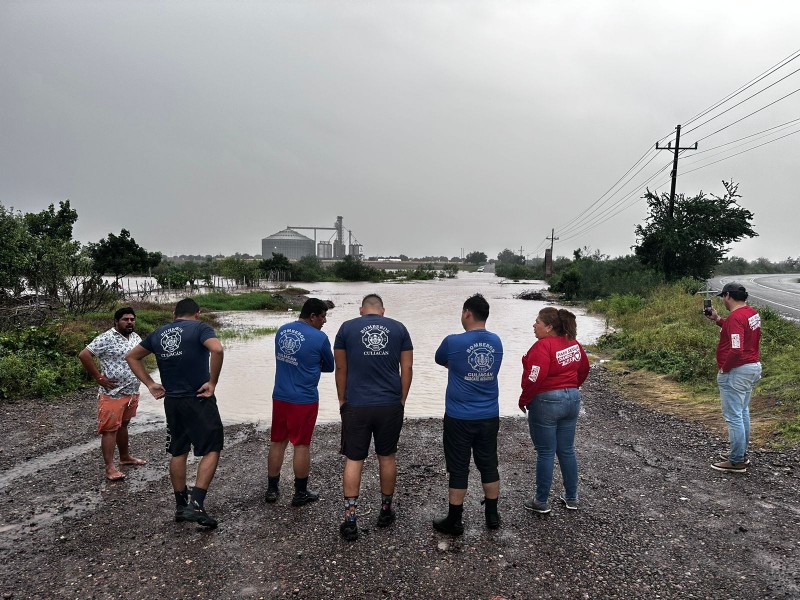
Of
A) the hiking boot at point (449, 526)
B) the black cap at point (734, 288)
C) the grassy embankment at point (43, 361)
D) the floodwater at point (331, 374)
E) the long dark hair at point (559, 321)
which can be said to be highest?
the black cap at point (734, 288)

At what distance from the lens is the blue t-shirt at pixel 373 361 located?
4.12 metres

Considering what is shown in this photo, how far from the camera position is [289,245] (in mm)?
180000

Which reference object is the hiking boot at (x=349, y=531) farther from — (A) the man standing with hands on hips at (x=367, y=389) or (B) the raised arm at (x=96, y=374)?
(B) the raised arm at (x=96, y=374)

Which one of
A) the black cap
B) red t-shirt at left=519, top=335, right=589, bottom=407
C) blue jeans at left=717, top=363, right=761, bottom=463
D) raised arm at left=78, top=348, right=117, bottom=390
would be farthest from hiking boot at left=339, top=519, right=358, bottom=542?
the black cap

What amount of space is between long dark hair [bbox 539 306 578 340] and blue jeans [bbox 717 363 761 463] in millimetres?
1991

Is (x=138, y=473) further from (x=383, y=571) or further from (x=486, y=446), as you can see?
(x=486, y=446)

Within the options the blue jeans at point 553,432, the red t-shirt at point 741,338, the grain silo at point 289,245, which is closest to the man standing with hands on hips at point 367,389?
the blue jeans at point 553,432

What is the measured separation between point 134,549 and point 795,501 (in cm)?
540

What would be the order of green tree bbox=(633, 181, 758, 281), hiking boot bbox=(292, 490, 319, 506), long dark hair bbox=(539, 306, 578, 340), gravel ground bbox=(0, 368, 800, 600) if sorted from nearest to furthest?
1. gravel ground bbox=(0, 368, 800, 600)
2. long dark hair bbox=(539, 306, 578, 340)
3. hiking boot bbox=(292, 490, 319, 506)
4. green tree bbox=(633, 181, 758, 281)

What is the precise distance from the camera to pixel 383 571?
3.64 meters

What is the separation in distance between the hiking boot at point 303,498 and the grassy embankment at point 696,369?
5.09 metres

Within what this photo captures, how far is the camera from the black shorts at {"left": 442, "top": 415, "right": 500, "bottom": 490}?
13.5 ft

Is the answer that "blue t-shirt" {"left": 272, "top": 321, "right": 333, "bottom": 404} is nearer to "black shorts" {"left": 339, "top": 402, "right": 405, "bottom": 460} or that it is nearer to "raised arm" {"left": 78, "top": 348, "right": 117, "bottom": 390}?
"black shorts" {"left": 339, "top": 402, "right": 405, "bottom": 460}

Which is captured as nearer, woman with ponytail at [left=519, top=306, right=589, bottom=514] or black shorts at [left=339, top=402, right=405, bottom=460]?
black shorts at [left=339, top=402, right=405, bottom=460]
